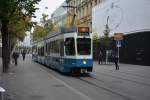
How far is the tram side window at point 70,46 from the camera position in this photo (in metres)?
24.7

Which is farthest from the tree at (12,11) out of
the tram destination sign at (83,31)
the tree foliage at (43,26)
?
the tree foliage at (43,26)

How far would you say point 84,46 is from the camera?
24891 mm

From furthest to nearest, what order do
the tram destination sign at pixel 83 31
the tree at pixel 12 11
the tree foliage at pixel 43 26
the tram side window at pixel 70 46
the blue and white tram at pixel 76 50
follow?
the tree foliage at pixel 43 26, the tree at pixel 12 11, the tram destination sign at pixel 83 31, the tram side window at pixel 70 46, the blue and white tram at pixel 76 50

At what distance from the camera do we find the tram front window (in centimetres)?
2473

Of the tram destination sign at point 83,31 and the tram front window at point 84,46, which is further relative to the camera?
the tram destination sign at point 83,31

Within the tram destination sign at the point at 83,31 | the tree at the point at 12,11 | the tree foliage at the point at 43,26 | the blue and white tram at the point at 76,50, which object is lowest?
the blue and white tram at the point at 76,50

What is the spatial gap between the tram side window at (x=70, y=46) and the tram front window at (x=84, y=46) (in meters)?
0.33

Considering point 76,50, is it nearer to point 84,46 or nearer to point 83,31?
point 84,46

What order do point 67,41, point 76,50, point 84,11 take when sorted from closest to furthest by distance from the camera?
point 76,50, point 67,41, point 84,11

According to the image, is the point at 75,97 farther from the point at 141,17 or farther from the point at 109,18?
the point at 109,18

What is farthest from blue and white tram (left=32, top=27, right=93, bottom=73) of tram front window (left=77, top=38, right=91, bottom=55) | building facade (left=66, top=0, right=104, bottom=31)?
building facade (left=66, top=0, right=104, bottom=31)

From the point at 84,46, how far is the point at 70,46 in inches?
36.4

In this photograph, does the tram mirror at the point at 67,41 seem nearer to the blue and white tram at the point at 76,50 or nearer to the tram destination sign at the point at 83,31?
the blue and white tram at the point at 76,50

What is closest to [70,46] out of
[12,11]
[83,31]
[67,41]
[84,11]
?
[67,41]
